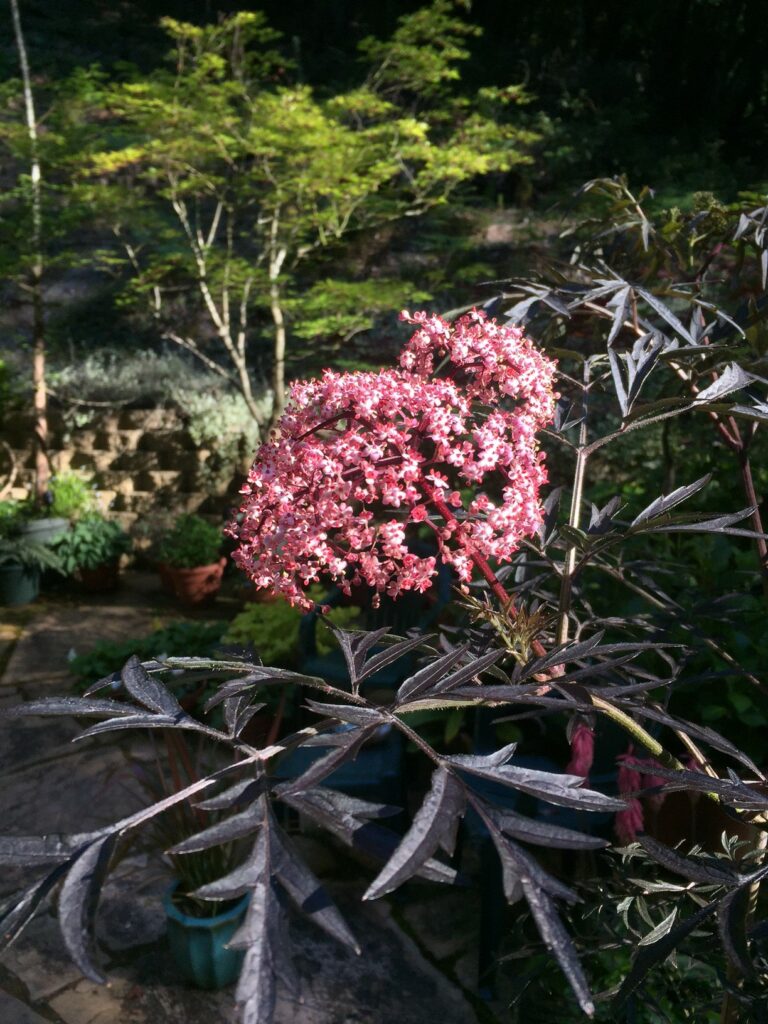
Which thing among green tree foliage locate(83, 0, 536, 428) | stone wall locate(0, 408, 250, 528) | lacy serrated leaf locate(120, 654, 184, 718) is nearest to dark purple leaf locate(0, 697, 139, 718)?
lacy serrated leaf locate(120, 654, 184, 718)

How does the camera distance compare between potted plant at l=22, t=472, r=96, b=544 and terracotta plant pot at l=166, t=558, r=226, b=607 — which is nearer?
terracotta plant pot at l=166, t=558, r=226, b=607

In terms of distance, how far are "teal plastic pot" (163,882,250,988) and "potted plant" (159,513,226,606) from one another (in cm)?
306

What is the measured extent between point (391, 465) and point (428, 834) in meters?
0.49

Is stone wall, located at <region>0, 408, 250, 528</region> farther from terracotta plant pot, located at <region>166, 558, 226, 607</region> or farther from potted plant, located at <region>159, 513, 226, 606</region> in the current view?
terracotta plant pot, located at <region>166, 558, 226, 607</region>

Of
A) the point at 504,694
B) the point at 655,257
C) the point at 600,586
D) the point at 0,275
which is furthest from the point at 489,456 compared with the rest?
the point at 0,275

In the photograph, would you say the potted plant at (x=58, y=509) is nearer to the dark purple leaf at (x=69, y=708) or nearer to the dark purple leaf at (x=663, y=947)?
the dark purple leaf at (x=69, y=708)

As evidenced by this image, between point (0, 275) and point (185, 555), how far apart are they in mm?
2271

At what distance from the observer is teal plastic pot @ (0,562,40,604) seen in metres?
5.03

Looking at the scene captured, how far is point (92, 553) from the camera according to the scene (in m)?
5.27

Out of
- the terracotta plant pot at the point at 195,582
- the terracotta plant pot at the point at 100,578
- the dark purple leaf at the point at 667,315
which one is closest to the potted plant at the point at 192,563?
the terracotta plant pot at the point at 195,582

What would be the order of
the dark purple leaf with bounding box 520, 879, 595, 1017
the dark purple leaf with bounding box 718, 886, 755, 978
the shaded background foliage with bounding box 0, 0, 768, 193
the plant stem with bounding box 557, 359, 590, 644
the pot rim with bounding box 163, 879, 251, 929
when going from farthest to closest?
1. the shaded background foliage with bounding box 0, 0, 768, 193
2. the pot rim with bounding box 163, 879, 251, 929
3. the plant stem with bounding box 557, 359, 590, 644
4. the dark purple leaf with bounding box 718, 886, 755, 978
5. the dark purple leaf with bounding box 520, 879, 595, 1017

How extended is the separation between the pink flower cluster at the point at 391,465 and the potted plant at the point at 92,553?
4493 mm

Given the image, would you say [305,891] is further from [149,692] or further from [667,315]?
[667,315]

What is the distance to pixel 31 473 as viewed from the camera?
632 centimetres
